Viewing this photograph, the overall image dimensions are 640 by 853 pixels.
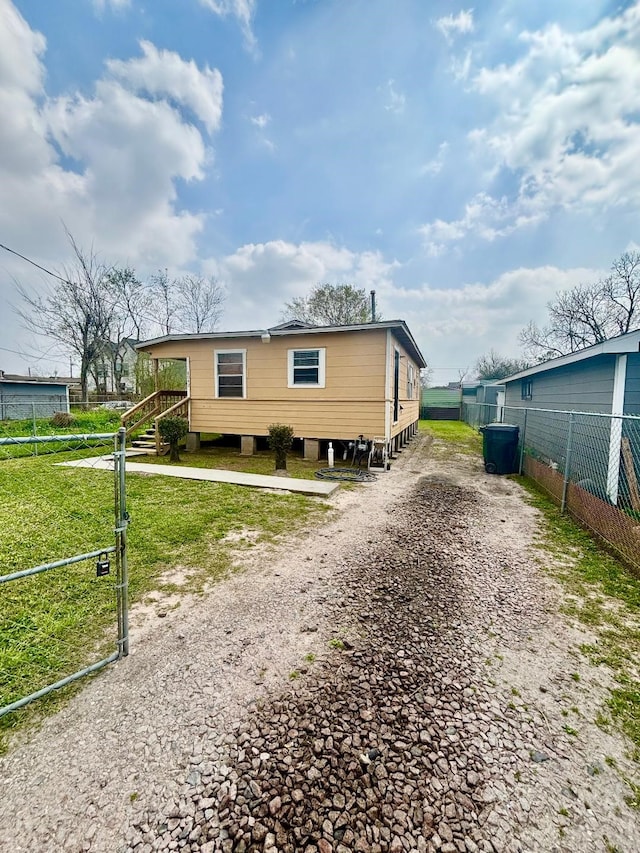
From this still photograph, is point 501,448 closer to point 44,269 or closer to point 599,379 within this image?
point 599,379

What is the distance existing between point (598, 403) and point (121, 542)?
26.4 ft

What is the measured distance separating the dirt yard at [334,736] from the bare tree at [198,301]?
85.7 ft

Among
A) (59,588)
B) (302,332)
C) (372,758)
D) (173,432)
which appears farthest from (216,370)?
(372,758)

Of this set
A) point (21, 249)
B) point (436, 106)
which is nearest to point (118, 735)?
point (436, 106)

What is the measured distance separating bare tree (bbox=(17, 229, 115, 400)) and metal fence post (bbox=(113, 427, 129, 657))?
75.0 feet

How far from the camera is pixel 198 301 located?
2606cm

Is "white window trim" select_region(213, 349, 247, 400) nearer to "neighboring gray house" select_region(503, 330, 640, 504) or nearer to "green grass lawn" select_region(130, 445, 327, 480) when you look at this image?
"green grass lawn" select_region(130, 445, 327, 480)

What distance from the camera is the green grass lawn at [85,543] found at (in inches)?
95.2

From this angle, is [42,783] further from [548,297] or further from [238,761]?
[548,297]

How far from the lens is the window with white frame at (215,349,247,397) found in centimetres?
1002

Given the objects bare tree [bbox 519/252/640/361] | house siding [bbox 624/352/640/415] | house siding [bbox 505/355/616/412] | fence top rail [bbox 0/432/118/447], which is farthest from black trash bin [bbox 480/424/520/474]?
bare tree [bbox 519/252/640/361]

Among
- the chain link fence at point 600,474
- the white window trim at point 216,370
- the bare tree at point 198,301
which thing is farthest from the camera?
the bare tree at point 198,301

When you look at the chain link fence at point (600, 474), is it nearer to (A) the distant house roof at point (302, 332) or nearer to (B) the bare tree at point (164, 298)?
(A) the distant house roof at point (302, 332)

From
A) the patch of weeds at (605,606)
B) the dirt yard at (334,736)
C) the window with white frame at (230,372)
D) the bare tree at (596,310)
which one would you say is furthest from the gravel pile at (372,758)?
the bare tree at (596,310)
